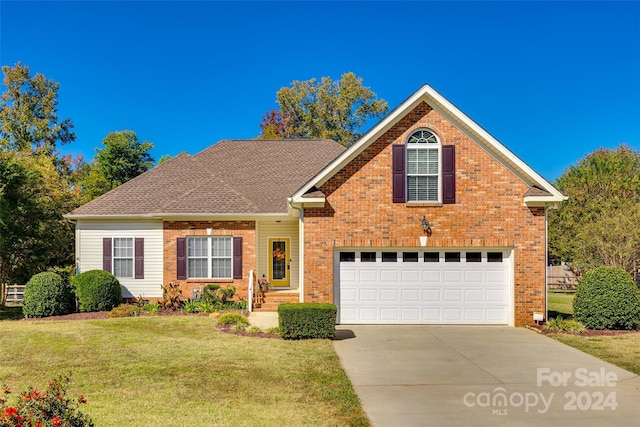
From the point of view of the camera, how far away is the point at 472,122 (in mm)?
13570

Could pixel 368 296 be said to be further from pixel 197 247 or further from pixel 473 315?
pixel 197 247

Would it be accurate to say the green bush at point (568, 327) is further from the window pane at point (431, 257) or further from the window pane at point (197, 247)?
the window pane at point (197, 247)

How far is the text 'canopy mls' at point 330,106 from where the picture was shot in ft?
126

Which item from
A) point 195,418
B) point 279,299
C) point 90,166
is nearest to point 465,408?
point 195,418

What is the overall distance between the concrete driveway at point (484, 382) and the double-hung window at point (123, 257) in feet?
31.6

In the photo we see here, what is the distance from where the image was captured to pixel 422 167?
1406 cm

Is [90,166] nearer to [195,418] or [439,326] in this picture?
[439,326]

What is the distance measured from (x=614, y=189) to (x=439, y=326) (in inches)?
842

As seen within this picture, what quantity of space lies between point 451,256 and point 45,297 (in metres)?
13.2

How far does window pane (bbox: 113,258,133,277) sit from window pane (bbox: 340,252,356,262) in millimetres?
8616

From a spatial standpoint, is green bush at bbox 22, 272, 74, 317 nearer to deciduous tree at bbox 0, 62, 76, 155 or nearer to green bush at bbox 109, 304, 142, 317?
green bush at bbox 109, 304, 142, 317

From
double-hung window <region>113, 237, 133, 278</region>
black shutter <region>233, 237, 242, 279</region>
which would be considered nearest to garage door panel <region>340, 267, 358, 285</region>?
black shutter <region>233, 237, 242, 279</region>

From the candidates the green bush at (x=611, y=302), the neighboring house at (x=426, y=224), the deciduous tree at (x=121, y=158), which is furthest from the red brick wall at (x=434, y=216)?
the deciduous tree at (x=121, y=158)

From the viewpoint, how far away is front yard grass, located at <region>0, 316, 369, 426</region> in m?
6.53
